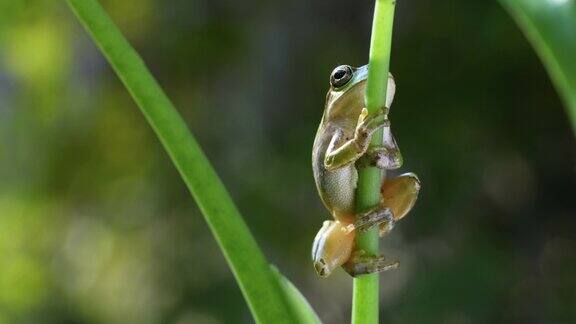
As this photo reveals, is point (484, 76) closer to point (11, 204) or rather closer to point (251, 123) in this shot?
point (251, 123)

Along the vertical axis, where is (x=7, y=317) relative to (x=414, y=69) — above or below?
below

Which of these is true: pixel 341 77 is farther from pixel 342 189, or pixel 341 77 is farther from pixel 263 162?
pixel 263 162

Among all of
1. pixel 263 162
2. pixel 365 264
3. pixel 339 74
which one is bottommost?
pixel 365 264

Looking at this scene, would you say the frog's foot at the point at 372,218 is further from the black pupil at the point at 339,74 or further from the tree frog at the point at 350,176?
the black pupil at the point at 339,74

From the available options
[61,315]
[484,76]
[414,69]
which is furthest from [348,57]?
[61,315]

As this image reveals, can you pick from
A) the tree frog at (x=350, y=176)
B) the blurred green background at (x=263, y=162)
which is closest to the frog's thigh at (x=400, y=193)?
the tree frog at (x=350, y=176)

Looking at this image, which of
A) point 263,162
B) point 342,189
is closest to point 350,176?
point 342,189
